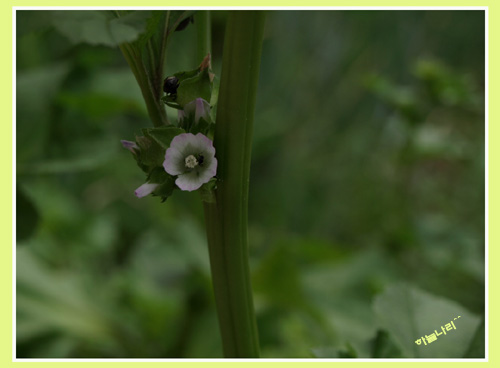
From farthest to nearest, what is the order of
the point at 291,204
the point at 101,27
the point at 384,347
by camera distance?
1. the point at 291,204
2. the point at 384,347
3. the point at 101,27

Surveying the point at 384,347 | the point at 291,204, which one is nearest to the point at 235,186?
the point at 384,347

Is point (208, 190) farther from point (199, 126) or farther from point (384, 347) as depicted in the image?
point (384, 347)

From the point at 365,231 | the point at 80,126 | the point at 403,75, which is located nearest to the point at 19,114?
the point at 80,126

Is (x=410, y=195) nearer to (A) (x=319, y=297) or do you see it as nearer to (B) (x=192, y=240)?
(A) (x=319, y=297)

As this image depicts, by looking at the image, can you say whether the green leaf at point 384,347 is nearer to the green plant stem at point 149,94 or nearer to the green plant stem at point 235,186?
the green plant stem at point 235,186

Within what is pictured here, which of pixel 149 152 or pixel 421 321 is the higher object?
pixel 149 152

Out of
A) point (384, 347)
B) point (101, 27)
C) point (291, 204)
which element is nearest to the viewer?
point (101, 27)

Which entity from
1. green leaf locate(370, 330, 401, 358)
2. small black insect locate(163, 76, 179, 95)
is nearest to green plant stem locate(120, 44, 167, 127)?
small black insect locate(163, 76, 179, 95)
